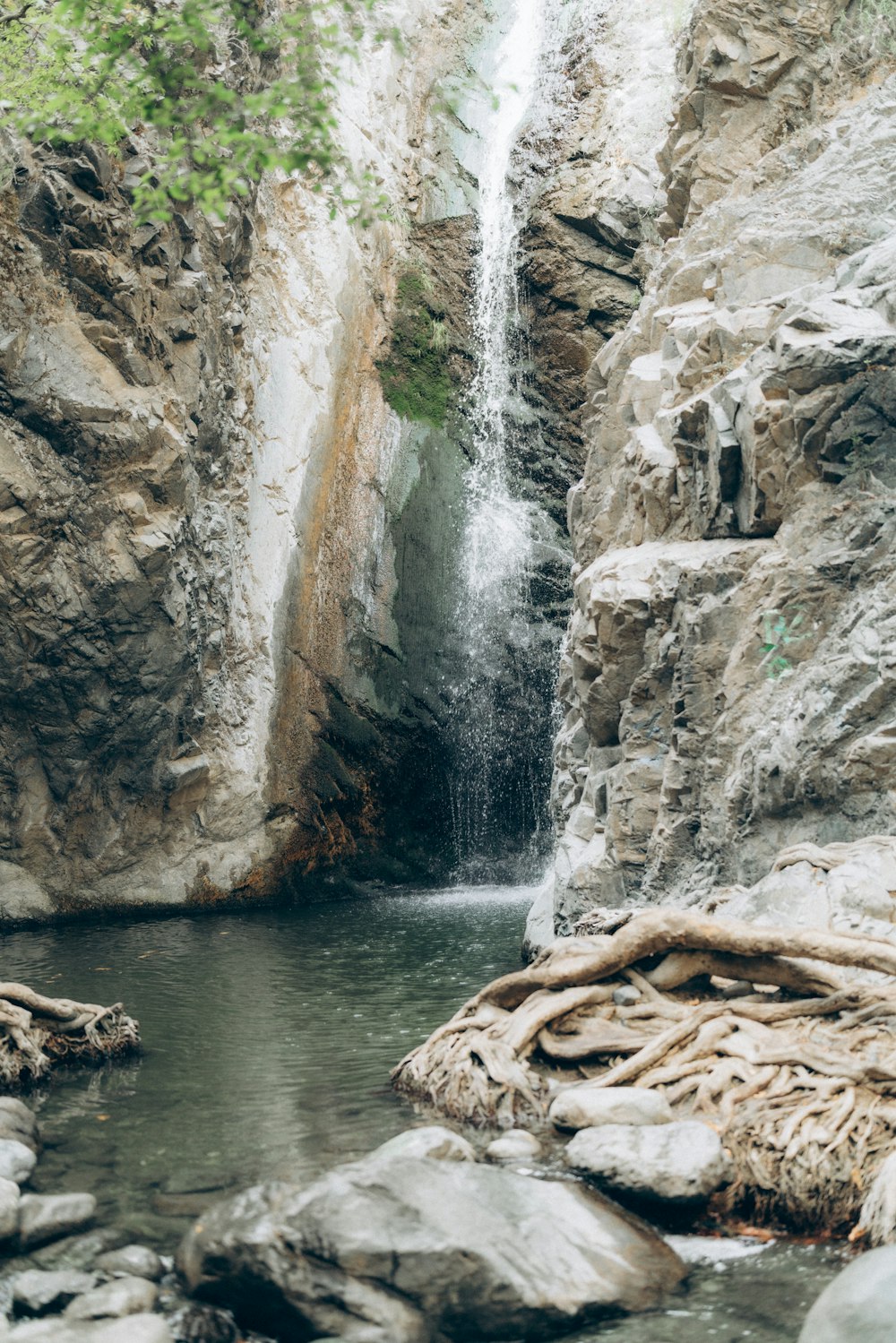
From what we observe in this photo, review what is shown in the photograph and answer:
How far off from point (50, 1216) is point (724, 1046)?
3.68m

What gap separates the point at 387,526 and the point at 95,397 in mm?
7590

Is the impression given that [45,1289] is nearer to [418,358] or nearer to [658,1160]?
[658,1160]

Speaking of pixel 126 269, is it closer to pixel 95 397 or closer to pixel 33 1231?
pixel 95 397

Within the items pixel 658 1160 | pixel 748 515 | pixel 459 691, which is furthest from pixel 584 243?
pixel 658 1160

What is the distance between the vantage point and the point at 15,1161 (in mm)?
6027

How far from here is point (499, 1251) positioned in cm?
445

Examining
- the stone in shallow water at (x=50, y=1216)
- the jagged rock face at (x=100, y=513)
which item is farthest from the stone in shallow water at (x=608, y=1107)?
the jagged rock face at (x=100, y=513)

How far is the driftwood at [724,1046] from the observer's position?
17.4ft

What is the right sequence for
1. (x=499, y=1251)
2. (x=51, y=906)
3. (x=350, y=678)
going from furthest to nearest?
(x=350, y=678), (x=51, y=906), (x=499, y=1251)

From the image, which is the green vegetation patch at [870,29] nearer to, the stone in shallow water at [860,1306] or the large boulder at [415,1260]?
the large boulder at [415,1260]

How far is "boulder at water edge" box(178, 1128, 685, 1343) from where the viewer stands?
4.25 m

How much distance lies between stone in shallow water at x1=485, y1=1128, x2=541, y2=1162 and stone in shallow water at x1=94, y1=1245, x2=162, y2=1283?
6.15 ft

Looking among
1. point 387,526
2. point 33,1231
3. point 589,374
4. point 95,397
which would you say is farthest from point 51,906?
point 33,1231

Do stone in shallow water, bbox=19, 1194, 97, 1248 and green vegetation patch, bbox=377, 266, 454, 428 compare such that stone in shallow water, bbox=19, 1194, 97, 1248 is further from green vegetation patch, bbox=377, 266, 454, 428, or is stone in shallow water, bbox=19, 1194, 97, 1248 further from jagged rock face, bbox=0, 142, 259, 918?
green vegetation patch, bbox=377, 266, 454, 428
